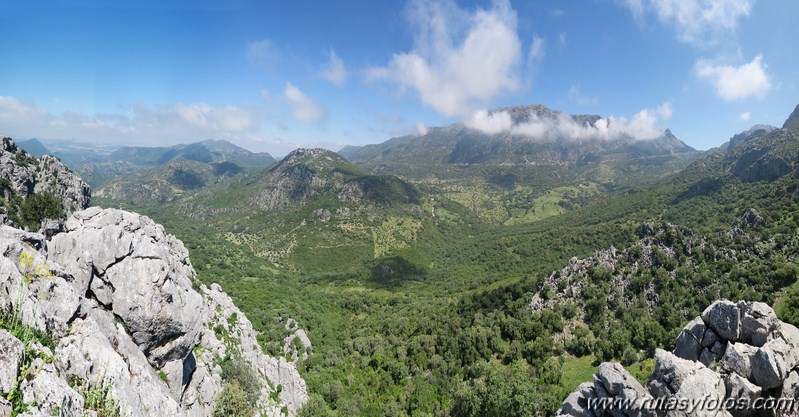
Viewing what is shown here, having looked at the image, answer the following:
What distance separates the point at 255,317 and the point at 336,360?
108 ft

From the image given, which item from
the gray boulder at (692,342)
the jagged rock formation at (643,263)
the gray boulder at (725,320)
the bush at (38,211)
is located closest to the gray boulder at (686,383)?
the gray boulder at (692,342)

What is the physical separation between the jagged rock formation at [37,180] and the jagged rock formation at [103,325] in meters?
94.1

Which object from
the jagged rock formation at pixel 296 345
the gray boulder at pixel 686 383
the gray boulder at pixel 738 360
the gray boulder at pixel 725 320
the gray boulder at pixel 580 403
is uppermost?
the gray boulder at pixel 725 320

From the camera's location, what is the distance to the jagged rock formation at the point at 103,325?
15.0 metres

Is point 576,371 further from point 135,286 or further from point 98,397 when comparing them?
point 135,286

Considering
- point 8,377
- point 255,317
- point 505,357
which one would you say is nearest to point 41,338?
point 8,377

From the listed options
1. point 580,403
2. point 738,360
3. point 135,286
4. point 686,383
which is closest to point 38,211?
point 135,286

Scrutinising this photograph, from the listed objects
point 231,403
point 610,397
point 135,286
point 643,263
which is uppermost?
point 135,286

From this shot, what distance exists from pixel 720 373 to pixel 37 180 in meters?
Answer: 186

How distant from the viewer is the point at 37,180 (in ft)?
387

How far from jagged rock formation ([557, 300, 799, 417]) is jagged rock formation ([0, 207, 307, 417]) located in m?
39.6

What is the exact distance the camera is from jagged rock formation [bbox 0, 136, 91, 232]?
104062 millimetres

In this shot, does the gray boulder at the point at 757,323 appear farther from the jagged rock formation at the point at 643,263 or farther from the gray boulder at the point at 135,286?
the gray boulder at the point at 135,286

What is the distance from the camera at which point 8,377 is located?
12.1 m
